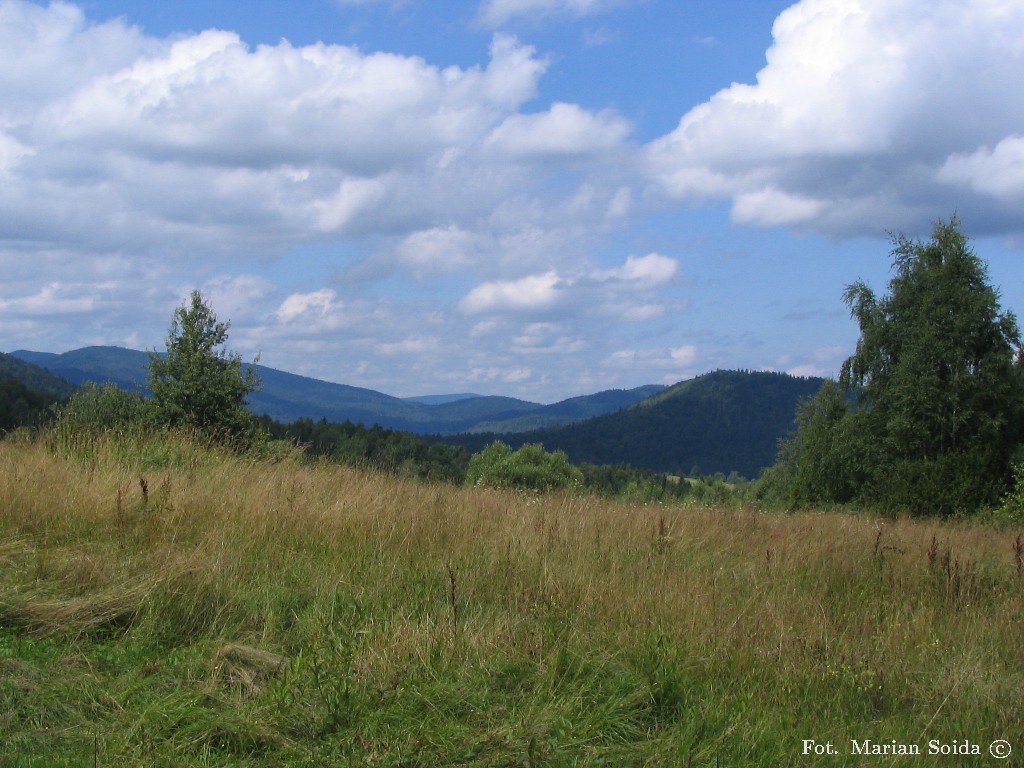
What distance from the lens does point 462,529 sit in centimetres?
729

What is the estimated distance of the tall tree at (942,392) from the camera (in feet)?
97.3

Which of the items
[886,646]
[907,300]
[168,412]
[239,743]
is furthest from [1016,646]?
[907,300]

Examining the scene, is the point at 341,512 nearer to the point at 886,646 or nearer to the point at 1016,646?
the point at 886,646

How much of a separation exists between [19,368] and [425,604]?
701 feet

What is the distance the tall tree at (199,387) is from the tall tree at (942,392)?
23.7 metres

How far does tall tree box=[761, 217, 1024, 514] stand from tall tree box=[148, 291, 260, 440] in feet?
77.8

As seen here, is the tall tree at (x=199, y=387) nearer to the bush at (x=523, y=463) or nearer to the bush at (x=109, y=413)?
the bush at (x=109, y=413)

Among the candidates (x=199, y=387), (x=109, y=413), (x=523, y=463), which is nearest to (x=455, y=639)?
(x=199, y=387)

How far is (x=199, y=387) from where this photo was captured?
18.6 meters

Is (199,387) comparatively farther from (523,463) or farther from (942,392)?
(523,463)

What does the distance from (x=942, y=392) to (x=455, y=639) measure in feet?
109

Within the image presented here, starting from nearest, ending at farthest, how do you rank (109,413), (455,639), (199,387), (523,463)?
(455,639) → (199,387) → (109,413) → (523,463)

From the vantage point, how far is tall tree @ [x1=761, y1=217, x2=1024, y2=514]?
2966cm

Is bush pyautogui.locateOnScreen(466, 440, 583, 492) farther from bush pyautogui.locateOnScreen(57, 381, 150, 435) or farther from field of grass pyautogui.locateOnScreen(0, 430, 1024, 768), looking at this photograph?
field of grass pyautogui.locateOnScreen(0, 430, 1024, 768)
